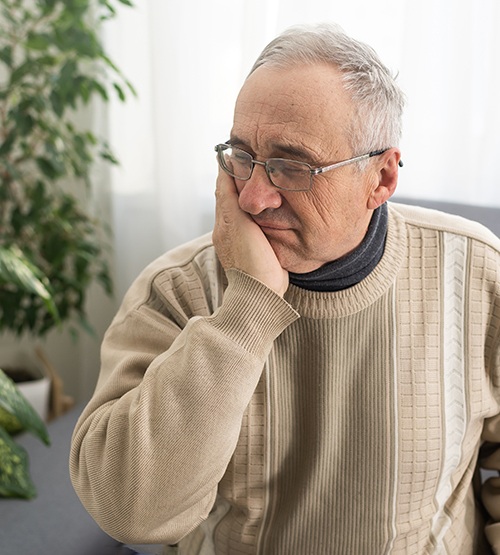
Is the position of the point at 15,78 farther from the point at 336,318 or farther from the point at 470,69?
the point at 336,318

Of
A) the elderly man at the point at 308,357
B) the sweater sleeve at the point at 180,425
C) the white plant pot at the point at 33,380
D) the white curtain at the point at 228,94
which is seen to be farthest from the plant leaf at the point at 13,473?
the white curtain at the point at 228,94

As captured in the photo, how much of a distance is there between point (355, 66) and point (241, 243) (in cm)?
28

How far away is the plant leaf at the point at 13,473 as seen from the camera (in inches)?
63.1

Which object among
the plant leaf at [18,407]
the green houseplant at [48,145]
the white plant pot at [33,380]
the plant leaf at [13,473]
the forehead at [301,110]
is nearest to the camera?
the forehead at [301,110]

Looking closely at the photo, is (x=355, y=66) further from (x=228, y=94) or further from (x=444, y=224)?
(x=228, y=94)

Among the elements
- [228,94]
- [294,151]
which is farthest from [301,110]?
[228,94]

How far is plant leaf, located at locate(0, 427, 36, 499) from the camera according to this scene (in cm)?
160

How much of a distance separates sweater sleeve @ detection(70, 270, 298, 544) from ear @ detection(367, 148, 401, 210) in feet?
0.67

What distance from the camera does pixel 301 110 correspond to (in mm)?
997

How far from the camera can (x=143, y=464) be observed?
101cm

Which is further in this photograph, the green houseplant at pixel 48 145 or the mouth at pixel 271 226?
the green houseplant at pixel 48 145

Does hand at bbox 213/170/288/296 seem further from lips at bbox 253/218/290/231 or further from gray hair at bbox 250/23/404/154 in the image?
gray hair at bbox 250/23/404/154

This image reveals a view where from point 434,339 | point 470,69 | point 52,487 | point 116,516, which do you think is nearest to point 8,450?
point 52,487

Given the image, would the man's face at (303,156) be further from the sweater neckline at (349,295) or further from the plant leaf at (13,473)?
the plant leaf at (13,473)
